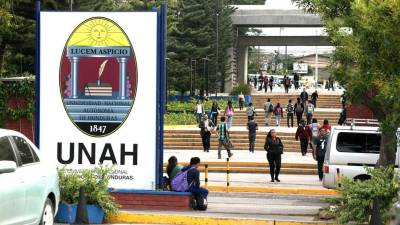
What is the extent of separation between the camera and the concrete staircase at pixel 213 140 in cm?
3812

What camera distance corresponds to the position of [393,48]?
42.8 ft

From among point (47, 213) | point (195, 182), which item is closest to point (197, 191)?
point (195, 182)

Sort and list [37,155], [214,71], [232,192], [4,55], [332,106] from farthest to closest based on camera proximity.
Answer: [214,71], [332,106], [4,55], [232,192], [37,155]

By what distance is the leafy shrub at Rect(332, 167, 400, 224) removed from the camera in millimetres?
13203

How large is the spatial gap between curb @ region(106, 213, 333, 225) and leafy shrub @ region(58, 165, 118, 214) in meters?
0.38

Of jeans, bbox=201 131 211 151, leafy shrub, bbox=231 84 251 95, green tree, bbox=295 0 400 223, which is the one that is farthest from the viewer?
leafy shrub, bbox=231 84 251 95

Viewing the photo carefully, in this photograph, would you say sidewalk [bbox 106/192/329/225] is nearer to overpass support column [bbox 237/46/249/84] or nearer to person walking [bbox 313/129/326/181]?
person walking [bbox 313/129/326/181]

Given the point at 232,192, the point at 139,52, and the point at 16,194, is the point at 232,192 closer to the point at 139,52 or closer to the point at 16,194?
the point at 139,52

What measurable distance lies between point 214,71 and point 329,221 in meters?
58.6

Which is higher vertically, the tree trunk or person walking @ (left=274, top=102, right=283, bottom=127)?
the tree trunk

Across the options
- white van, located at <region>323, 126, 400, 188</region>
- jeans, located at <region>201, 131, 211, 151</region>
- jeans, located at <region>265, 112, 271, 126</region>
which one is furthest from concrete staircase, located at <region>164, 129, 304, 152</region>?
white van, located at <region>323, 126, 400, 188</region>

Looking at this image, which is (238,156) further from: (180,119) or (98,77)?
(98,77)

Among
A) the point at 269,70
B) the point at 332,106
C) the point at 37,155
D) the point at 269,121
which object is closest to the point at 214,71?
the point at 332,106

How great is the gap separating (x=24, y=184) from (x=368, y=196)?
574cm
